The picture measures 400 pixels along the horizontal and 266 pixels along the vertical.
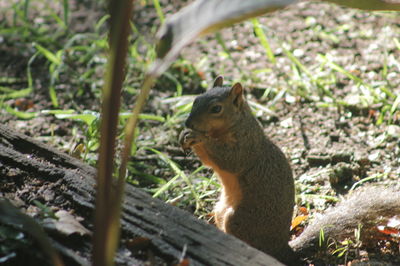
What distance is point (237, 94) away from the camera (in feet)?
8.59

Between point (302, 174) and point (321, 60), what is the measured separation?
1.23 metres

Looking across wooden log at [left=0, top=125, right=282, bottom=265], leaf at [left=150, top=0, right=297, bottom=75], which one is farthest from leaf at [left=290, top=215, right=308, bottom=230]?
leaf at [left=150, top=0, right=297, bottom=75]

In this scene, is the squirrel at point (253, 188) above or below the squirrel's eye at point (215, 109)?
below

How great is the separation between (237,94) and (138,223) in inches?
36.7

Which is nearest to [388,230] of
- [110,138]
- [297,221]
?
[297,221]

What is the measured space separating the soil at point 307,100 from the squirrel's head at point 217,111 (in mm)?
596

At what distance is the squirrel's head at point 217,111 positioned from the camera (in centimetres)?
256

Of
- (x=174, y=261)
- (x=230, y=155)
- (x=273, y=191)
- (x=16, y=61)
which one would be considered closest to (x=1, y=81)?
(x=16, y=61)

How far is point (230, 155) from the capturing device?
260cm

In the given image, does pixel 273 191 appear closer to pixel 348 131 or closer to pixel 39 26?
pixel 348 131

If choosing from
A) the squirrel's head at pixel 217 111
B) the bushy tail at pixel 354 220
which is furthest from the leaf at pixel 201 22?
the bushy tail at pixel 354 220

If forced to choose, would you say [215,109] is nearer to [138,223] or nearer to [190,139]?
[190,139]

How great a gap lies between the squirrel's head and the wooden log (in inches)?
22.3

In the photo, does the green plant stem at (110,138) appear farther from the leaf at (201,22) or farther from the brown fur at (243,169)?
the brown fur at (243,169)
